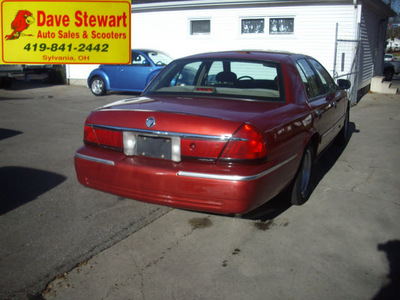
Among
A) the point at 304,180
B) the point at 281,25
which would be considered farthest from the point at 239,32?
the point at 304,180

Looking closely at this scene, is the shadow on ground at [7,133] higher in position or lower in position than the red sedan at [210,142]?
lower

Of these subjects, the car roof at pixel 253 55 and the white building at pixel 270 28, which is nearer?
the car roof at pixel 253 55

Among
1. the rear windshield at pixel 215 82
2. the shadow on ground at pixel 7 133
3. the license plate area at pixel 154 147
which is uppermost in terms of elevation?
the rear windshield at pixel 215 82

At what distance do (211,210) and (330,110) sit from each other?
2.62 meters

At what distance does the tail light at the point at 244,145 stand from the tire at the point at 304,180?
1.09m

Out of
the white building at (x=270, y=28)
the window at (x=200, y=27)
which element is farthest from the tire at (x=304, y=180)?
the window at (x=200, y=27)

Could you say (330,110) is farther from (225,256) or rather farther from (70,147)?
(70,147)

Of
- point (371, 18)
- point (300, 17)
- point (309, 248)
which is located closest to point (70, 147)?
point (309, 248)

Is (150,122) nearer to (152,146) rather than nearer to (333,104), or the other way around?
(152,146)

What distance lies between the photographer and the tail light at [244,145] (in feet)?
9.93

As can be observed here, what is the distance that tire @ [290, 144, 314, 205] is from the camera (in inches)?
158

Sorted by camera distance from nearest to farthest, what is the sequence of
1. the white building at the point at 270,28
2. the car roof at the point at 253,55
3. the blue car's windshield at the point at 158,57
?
the car roof at the point at 253,55 < the white building at the point at 270,28 < the blue car's windshield at the point at 158,57

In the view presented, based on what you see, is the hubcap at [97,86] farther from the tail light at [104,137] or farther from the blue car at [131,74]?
the tail light at [104,137]

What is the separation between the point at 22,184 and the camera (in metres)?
4.83
